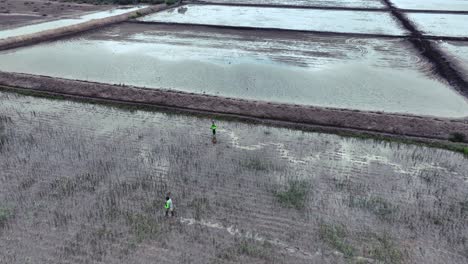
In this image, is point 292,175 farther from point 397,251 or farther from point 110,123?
point 110,123

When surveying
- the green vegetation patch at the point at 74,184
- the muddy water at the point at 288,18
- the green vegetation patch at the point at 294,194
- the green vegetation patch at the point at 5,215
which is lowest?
the green vegetation patch at the point at 5,215

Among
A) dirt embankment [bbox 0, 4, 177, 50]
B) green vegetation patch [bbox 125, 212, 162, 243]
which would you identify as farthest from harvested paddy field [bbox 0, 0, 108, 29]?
green vegetation patch [bbox 125, 212, 162, 243]

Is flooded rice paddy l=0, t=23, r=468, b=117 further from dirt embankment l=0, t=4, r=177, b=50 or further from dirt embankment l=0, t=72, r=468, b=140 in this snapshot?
dirt embankment l=0, t=4, r=177, b=50

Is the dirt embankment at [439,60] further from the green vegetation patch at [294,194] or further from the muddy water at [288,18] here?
the green vegetation patch at [294,194]

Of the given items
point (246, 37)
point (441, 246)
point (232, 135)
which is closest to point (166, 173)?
point (232, 135)

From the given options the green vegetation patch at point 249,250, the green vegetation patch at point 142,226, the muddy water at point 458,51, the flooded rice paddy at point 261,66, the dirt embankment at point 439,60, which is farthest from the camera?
the muddy water at point 458,51

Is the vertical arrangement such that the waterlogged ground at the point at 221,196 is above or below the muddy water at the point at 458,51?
below

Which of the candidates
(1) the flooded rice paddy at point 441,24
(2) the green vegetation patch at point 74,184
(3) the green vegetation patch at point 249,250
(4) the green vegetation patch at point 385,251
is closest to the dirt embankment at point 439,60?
(1) the flooded rice paddy at point 441,24
